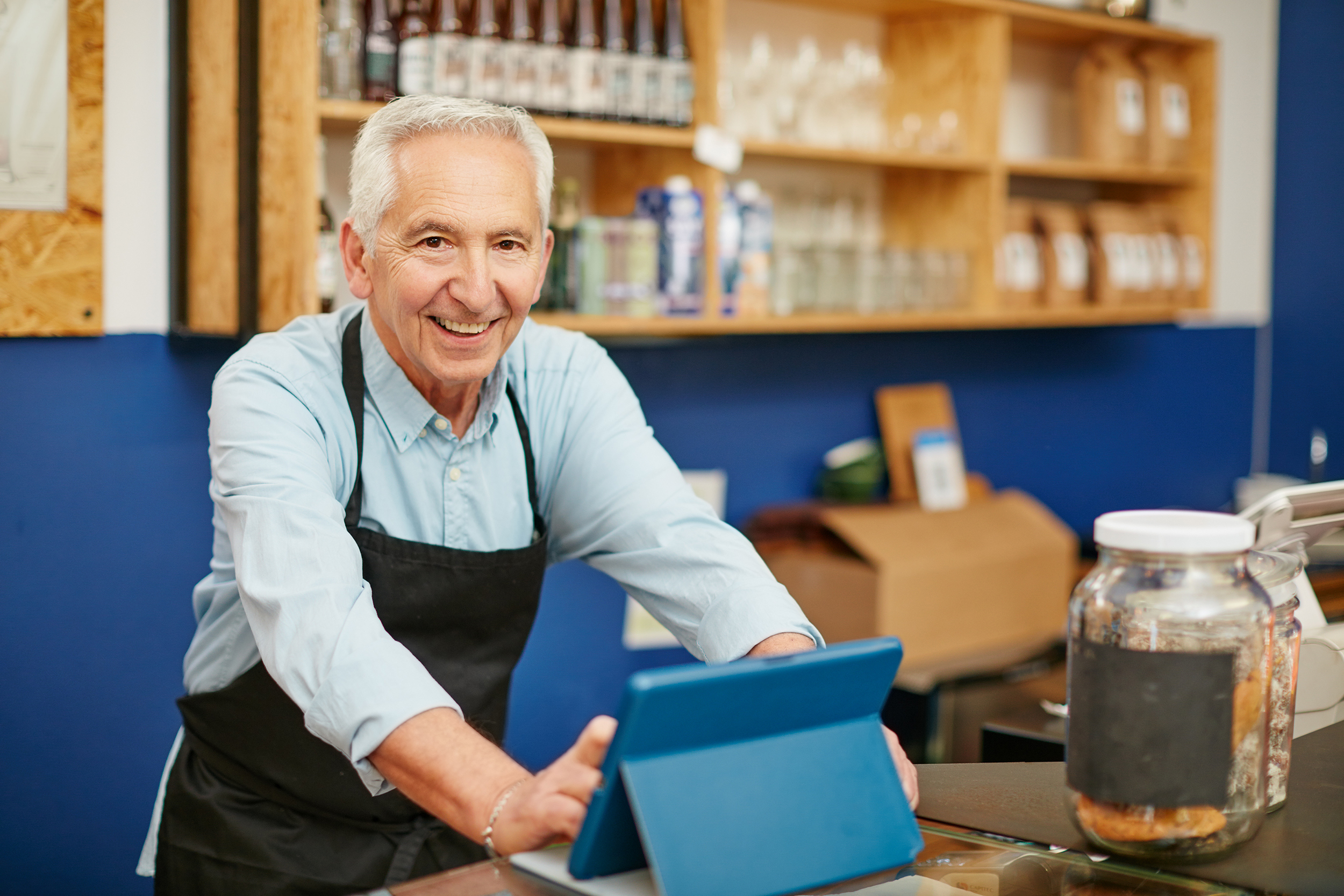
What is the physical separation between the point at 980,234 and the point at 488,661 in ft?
7.07

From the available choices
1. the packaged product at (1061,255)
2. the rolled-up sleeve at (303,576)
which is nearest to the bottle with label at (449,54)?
the rolled-up sleeve at (303,576)

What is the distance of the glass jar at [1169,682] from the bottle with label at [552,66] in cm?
189

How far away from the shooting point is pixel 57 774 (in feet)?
7.86

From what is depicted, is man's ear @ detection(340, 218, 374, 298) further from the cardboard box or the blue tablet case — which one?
the cardboard box

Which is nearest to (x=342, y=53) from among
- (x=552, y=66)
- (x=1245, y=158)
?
(x=552, y=66)

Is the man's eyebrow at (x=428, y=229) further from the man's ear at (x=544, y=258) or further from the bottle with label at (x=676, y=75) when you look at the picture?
the bottle with label at (x=676, y=75)

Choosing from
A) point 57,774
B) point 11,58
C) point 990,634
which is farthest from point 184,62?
point 990,634

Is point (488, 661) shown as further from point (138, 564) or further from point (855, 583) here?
point (855, 583)

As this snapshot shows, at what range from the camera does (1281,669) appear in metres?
1.12

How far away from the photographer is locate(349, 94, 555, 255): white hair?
1418 mm

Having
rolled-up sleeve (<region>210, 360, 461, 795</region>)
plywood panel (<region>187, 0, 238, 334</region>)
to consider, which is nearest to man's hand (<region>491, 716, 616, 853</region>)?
rolled-up sleeve (<region>210, 360, 461, 795</region>)

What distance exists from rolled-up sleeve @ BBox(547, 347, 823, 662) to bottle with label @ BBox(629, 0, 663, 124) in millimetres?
1169

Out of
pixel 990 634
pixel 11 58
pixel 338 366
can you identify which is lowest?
pixel 990 634

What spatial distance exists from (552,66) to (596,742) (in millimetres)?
1976
